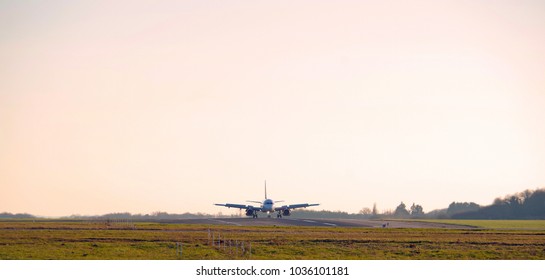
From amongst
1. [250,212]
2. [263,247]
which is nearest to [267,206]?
[250,212]

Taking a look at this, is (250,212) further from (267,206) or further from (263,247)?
(263,247)

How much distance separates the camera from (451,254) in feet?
218

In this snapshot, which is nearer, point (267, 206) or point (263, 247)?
point (263, 247)

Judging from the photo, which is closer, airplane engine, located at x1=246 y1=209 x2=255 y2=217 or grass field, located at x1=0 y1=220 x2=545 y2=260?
grass field, located at x1=0 y1=220 x2=545 y2=260

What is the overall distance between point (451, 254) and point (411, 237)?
20.0m

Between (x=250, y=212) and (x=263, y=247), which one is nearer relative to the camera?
(x=263, y=247)

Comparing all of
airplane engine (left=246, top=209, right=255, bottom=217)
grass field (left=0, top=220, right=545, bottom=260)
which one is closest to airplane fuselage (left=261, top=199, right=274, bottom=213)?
airplane engine (left=246, top=209, right=255, bottom=217)

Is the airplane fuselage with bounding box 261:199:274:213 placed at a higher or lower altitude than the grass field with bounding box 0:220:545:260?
higher

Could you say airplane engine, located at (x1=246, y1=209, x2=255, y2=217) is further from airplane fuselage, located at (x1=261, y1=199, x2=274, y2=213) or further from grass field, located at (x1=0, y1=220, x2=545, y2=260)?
grass field, located at (x1=0, y1=220, x2=545, y2=260)

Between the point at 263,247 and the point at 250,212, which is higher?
the point at 250,212

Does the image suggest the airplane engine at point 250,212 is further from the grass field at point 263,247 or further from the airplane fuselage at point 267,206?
the grass field at point 263,247

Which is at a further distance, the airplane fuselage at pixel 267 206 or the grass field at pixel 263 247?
the airplane fuselage at pixel 267 206

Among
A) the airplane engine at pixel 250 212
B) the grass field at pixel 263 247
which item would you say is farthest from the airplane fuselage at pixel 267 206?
the grass field at pixel 263 247
